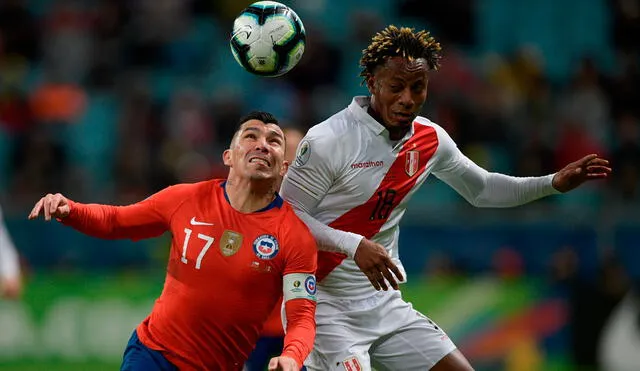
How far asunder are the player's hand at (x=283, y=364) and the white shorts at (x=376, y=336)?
2.77 feet

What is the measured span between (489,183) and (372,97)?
90 cm

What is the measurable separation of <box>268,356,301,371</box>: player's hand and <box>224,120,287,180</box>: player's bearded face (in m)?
0.99

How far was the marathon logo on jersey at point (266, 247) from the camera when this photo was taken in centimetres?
553

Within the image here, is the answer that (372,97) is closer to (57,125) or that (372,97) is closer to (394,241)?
(394,241)

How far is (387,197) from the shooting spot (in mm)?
6016

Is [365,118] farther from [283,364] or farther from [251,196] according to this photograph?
[283,364]

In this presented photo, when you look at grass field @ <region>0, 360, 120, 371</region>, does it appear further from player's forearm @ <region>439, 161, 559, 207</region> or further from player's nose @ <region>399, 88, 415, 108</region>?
player's nose @ <region>399, 88, 415, 108</region>

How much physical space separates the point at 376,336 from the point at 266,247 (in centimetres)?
88

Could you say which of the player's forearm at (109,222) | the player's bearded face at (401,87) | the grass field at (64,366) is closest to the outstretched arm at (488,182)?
the player's bearded face at (401,87)

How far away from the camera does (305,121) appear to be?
12344 millimetres

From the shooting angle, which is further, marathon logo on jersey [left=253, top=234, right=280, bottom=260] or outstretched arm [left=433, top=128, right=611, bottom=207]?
outstretched arm [left=433, top=128, right=611, bottom=207]

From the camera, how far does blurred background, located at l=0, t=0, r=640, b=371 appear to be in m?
10.9

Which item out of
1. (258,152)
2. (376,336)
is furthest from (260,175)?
(376,336)

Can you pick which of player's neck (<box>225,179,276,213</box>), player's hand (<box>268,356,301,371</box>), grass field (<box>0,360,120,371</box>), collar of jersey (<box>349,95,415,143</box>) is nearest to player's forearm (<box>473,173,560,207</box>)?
collar of jersey (<box>349,95,415,143</box>)
